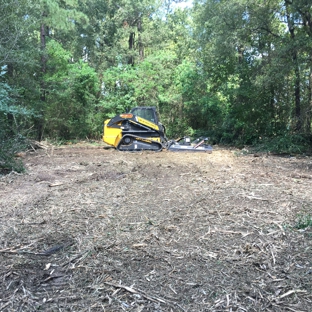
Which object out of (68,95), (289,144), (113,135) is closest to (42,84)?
(68,95)

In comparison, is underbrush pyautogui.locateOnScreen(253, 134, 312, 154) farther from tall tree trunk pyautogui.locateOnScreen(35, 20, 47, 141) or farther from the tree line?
tall tree trunk pyautogui.locateOnScreen(35, 20, 47, 141)

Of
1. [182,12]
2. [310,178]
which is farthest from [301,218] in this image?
[182,12]

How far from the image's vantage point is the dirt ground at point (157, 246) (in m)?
2.16

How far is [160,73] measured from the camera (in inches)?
653

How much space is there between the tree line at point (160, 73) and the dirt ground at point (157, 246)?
326 cm

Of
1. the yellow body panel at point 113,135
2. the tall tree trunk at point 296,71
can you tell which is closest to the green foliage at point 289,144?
the tall tree trunk at point 296,71

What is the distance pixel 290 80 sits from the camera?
11.7 m

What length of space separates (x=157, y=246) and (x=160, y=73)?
14716mm

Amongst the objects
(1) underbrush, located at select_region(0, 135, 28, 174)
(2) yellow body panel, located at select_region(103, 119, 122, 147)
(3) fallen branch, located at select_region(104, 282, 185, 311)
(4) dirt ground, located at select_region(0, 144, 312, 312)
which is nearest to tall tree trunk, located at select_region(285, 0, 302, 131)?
(4) dirt ground, located at select_region(0, 144, 312, 312)

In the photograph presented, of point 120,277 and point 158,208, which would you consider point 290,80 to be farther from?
point 120,277

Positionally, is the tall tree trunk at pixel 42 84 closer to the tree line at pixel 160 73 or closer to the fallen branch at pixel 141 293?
the tree line at pixel 160 73

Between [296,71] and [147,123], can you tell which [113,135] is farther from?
[296,71]

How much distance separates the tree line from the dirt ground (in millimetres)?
3260

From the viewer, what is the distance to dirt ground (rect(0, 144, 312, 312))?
7.07 ft
